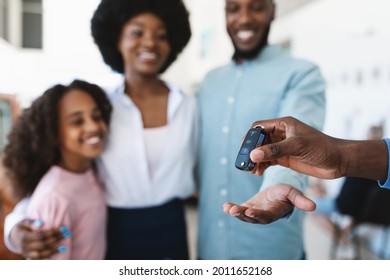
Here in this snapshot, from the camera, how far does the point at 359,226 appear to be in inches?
59.7

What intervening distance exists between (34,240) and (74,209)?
0.09 metres

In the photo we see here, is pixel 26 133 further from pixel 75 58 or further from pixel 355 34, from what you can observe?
pixel 355 34

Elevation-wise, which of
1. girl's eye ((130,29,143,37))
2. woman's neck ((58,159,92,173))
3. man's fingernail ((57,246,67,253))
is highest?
girl's eye ((130,29,143,37))

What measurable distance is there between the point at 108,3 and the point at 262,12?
310 millimetres

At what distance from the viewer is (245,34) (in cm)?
73

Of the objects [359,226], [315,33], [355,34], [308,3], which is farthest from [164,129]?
[359,226]

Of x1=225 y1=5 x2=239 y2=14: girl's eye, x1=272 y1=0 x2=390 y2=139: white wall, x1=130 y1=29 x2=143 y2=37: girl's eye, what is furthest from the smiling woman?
x1=272 y1=0 x2=390 y2=139: white wall

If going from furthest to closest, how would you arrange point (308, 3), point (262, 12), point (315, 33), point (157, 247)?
1. point (315, 33)
2. point (308, 3)
3. point (157, 247)
4. point (262, 12)

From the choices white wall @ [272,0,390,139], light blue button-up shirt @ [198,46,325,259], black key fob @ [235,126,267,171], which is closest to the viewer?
black key fob @ [235,126,267,171]

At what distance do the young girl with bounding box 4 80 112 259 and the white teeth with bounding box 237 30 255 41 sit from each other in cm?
30

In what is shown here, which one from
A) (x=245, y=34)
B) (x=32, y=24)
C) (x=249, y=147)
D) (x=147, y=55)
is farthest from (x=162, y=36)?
(x=249, y=147)

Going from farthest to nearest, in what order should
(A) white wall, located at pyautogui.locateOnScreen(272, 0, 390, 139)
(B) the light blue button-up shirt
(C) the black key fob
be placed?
1. (A) white wall, located at pyautogui.locateOnScreen(272, 0, 390, 139)
2. (B) the light blue button-up shirt
3. (C) the black key fob

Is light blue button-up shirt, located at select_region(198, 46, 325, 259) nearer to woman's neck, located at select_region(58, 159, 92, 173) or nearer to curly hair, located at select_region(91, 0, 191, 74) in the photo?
curly hair, located at select_region(91, 0, 191, 74)

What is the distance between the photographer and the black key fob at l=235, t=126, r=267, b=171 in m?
0.50
